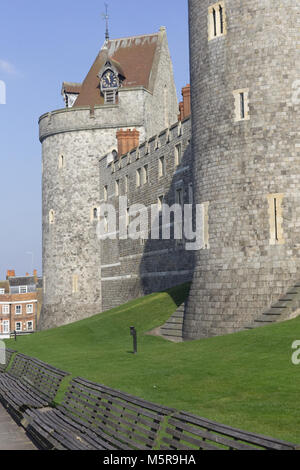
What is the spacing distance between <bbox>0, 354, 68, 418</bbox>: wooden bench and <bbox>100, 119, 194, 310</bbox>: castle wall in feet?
55.3

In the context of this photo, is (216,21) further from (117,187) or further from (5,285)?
(5,285)

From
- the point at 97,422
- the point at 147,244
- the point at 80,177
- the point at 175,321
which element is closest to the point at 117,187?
the point at 80,177

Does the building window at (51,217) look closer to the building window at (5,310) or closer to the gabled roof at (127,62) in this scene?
the gabled roof at (127,62)

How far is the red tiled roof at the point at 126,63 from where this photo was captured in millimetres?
49344

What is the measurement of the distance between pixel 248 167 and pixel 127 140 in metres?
25.4

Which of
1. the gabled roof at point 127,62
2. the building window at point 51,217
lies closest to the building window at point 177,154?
the gabled roof at point 127,62

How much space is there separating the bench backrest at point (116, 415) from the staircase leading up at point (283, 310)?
30.5 ft

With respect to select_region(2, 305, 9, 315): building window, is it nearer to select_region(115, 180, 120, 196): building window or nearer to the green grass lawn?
select_region(115, 180, 120, 196): building window

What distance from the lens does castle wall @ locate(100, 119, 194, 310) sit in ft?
110

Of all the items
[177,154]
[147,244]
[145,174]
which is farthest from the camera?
[145,174]

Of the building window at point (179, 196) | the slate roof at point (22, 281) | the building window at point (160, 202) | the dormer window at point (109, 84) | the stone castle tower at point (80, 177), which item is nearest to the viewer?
the building window at point (179, 196)

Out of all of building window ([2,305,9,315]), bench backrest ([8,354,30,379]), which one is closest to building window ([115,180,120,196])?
bench backrest ([8,354,30,379])

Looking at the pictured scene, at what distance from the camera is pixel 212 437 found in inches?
266
